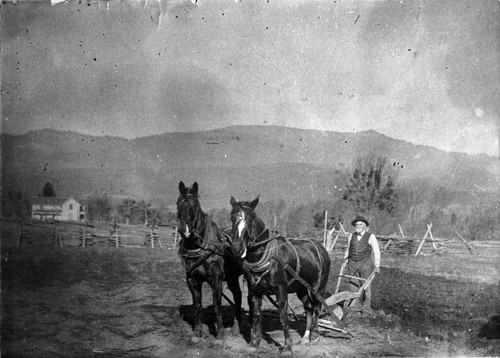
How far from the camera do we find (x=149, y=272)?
8008 millimetres

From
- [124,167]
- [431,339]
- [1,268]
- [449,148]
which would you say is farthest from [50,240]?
[449,148]

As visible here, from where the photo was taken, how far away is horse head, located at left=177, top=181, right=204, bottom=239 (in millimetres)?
5734

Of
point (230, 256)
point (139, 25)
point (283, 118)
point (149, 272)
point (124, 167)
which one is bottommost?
point (149, 272)

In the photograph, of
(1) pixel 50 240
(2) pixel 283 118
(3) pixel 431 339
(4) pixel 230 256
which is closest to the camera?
(4) pixel 230 256

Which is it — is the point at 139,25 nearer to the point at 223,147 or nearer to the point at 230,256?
the point at 223,147

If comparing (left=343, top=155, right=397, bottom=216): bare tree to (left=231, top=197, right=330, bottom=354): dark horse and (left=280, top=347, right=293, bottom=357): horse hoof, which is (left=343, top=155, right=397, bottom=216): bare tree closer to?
(left=231, top=197, right=330, bottom=354): dark horse

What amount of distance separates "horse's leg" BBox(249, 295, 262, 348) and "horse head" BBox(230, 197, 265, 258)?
27.1 inches

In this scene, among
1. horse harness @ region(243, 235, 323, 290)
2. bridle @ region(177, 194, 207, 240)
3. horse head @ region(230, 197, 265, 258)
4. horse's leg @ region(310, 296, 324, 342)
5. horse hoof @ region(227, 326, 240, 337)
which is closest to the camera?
horse head @ region(230, 197, 265, 258)

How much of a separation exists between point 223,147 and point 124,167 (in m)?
1.67

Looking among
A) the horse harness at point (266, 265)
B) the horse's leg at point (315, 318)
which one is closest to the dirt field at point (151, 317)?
the horse's leg at point (315, 318)

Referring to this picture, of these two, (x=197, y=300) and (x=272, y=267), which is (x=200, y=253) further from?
(x=272, y=267)

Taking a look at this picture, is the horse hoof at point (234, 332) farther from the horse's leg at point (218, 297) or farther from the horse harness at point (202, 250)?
the horse harness at point (202, 250)

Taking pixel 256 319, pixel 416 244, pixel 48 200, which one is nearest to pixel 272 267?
pixel 256 319

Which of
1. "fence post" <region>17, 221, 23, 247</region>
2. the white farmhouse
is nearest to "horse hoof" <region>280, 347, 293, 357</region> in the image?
the white farmhouse
